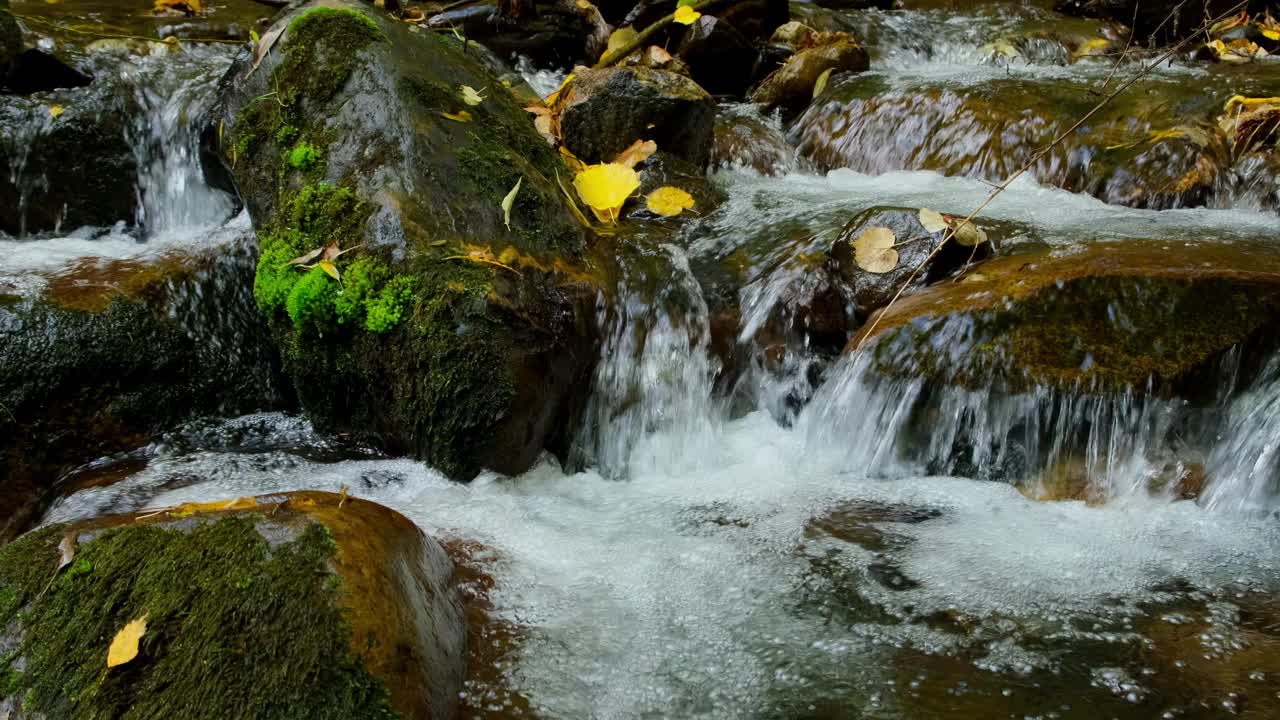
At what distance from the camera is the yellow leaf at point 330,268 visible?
3287mm

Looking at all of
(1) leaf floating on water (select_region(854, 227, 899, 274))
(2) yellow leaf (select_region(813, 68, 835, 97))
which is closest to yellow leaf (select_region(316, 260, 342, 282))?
(1) leaf floating on water (select_region(854, 227, 899, 274))

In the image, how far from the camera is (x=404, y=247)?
3.29 metres

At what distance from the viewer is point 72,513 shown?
3.28 m

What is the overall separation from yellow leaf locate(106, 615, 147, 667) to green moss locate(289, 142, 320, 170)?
2.19 m

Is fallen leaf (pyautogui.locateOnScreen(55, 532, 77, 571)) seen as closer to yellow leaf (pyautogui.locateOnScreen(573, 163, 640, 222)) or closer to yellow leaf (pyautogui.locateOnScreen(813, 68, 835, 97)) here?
yellow leaf (pyautogui.locateOnScreen(573, 163, 640, 222))

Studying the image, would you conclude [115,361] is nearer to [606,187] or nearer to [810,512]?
[606,187]

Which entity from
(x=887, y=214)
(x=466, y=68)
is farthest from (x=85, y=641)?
(x=887, y=214)

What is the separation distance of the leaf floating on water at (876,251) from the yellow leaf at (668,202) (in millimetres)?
1208

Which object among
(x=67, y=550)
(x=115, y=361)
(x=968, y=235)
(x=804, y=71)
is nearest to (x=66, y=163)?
(x=115, y=361)

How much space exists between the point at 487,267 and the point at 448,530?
1001mm

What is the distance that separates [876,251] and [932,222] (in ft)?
0.88

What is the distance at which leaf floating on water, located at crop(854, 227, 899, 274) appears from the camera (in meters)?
3.89

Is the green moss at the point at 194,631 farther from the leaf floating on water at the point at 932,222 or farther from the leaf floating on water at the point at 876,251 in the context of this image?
the leaf floating on water at the point at 932,222

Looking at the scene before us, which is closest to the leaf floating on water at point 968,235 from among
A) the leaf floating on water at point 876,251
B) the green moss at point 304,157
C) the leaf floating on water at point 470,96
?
the leaf floating on water at point 876,251
